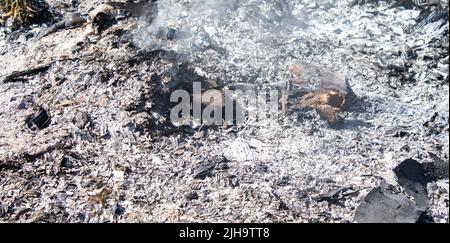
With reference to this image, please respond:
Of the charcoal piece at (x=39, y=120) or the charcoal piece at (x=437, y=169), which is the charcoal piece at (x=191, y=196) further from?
the charcoal piece at (x=437, y=169)

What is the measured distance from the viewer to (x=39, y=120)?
4.30 metres

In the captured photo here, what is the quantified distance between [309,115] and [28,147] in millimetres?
2728

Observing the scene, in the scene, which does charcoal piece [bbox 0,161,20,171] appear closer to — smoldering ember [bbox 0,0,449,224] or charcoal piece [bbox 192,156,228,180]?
smoldering ember [bbox 0,0,449,224]

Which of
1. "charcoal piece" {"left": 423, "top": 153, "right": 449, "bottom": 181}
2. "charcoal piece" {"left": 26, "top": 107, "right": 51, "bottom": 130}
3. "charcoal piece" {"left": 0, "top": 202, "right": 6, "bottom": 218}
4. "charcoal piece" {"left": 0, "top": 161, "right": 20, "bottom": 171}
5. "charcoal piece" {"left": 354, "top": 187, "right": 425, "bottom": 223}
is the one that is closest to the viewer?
"charcoal piece" {"left": 354, "top": 187, "right": 425, "bottom": 223}

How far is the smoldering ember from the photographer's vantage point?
365cm

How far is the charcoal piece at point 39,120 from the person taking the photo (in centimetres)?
428

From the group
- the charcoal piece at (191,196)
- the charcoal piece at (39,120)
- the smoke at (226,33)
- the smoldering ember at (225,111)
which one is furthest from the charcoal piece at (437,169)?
the charcoal piece at (39,120)

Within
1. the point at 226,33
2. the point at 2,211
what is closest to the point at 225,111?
the point at 226,33

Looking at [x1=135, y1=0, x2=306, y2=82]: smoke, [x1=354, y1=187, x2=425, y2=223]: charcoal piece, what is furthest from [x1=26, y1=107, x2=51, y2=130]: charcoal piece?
[x1=354, y1=187, x2=425, y2=223]: charcoal piece

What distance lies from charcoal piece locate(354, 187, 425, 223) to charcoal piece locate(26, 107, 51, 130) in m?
3.06

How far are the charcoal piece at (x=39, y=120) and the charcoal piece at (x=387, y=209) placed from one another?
3.06m

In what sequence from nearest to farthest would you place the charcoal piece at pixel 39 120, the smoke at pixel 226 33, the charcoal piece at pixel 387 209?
the charcoal piece at pixel 387 209
the charcoal piece at pixel 39 120
the smoke at pixel 226 33

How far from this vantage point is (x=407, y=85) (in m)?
4.62

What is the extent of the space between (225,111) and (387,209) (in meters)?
1.77
